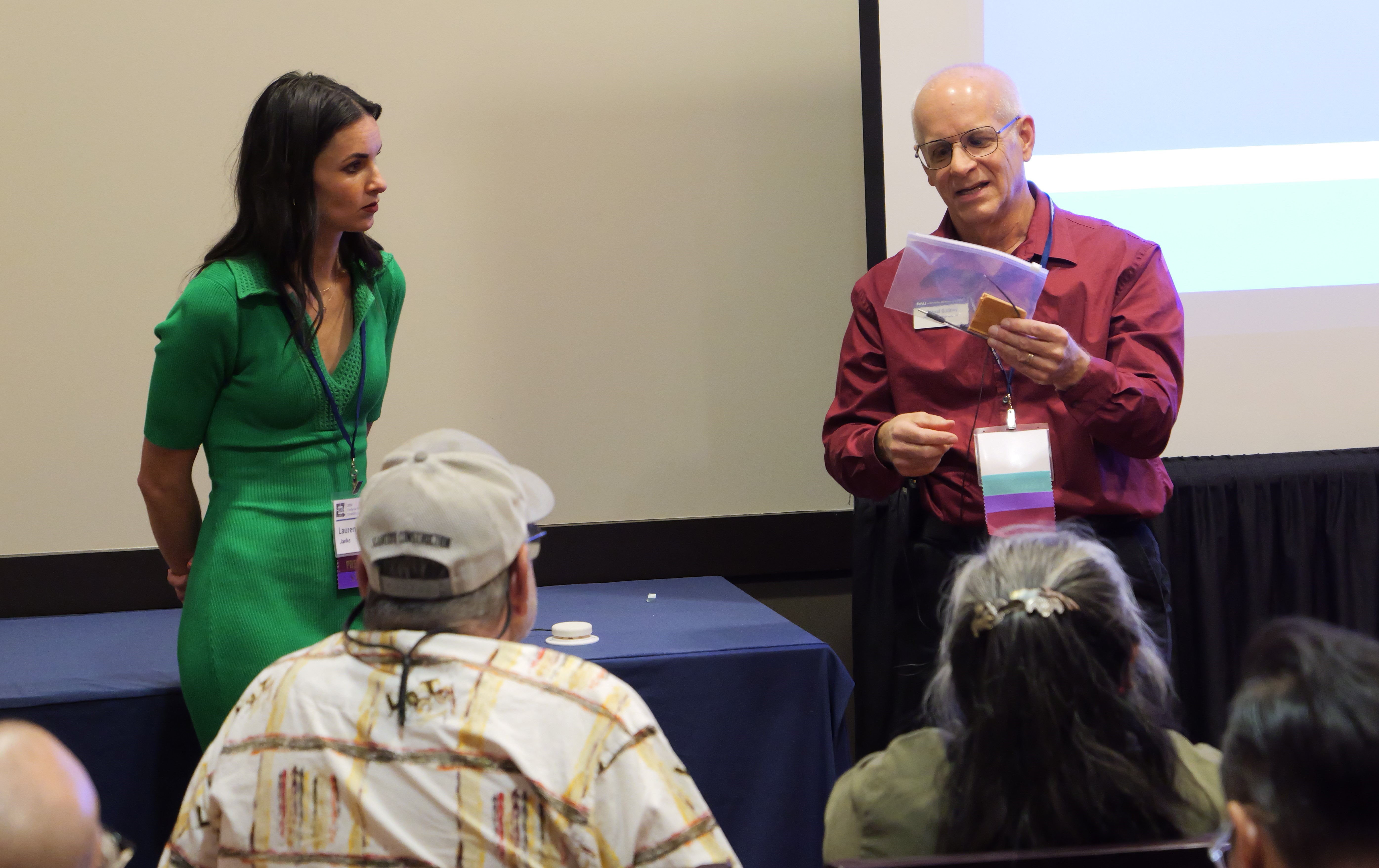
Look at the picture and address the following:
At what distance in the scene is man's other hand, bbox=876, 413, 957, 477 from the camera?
6.39ft

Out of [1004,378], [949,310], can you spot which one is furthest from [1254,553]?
[949,310]

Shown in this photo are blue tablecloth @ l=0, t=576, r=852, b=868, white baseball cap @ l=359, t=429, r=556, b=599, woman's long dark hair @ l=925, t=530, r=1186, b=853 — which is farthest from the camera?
blue tablecloth @ l=0, t=576, r=852, b=868

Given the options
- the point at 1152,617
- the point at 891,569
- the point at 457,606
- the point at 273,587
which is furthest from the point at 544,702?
the point at 891,569

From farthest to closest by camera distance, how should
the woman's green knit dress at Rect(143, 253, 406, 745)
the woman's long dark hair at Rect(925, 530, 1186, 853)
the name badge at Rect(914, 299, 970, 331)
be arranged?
the name badge at Rect(914, 299, 970, 331)
the woman's green knit dress at Rect(143, 253, 406, 745)
the woman's long dark hair at Rect(925, 530, 1186, 853)

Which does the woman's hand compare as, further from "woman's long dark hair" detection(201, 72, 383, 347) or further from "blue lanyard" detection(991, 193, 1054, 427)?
"blue lanyard" detection(991, 193, 1054, 427)

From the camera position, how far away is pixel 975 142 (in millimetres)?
2070

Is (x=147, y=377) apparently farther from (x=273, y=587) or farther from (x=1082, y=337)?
(x=1082, y=337)

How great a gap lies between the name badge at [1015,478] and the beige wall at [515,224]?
1.24 meters

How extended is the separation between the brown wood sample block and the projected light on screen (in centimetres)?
93

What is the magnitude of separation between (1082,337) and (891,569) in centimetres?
75

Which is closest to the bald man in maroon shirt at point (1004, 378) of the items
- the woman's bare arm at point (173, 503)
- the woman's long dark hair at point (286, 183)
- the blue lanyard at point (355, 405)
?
the blue lanyard at point (355, 405)

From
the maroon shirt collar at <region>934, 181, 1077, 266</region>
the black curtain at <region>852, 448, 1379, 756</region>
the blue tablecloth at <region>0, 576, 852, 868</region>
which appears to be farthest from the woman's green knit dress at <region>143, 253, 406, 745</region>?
the black curtain at <region>852, 448, 1379, 756</region>

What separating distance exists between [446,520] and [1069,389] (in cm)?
116

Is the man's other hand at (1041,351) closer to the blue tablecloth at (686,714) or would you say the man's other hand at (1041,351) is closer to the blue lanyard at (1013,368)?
the blue lanyard at (1013,368)
